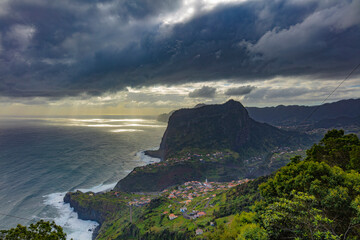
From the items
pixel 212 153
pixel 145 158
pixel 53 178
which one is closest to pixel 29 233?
pixel 53 178

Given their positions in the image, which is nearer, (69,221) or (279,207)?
(279,207)

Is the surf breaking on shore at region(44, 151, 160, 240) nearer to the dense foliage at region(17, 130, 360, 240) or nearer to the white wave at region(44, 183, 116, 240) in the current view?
the white wave at region(44, 183, 116, 240)

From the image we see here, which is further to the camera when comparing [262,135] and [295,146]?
[262,135]

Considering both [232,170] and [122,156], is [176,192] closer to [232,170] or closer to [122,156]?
[232,170]

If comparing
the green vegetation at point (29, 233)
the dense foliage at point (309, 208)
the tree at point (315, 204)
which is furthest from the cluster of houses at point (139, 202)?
the tree at point (315, 204)

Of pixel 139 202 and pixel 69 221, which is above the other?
pixel 139 202

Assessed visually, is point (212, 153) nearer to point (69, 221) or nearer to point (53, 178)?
point (69, 221)

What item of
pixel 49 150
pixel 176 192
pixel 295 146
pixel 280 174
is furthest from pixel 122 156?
pixel 295 146

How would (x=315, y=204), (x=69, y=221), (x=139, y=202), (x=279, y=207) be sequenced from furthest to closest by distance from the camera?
(x=139, y=202), (x=69, y=221), (x=315, y=204), (x=279, y=207)
